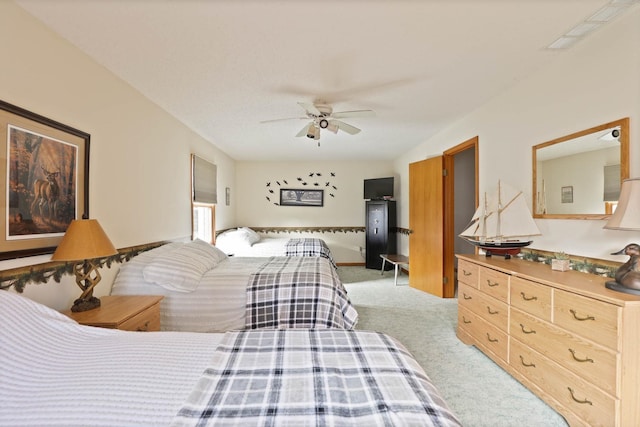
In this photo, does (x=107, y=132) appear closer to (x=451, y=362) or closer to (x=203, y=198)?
(x=203, y=198)

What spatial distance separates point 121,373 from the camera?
2.90ft

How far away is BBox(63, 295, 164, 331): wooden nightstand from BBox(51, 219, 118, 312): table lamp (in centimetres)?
8

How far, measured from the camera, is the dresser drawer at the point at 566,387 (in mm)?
1306

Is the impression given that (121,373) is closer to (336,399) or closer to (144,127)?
(336,399)

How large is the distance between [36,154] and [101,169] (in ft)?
1.61

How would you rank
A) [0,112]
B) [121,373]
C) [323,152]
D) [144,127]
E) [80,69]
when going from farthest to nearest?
[323,152] → [144,127] → [80,69] → [0,112] → [121,373]

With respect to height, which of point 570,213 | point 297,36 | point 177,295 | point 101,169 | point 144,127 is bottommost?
point 177,295

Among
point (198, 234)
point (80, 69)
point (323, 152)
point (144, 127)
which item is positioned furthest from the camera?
point (323, 152)

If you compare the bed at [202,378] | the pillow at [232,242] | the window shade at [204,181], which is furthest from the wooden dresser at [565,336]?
the window shade at [204,181]

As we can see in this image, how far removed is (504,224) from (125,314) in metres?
2.81

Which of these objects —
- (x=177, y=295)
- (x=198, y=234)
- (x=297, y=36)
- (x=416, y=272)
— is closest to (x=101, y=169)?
(x=177, y=295)

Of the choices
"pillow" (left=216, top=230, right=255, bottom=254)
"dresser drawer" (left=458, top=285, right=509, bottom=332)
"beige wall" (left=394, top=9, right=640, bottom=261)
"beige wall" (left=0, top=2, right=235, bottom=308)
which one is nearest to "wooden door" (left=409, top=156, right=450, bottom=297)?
"beige wall" (left=394, top=9, right=640, bottom=261)

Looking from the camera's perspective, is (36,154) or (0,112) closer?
(0,112)

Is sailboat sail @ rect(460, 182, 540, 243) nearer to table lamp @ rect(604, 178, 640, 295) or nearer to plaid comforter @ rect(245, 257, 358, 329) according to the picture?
table lamp @ rect(604, 178, 640, 295)
